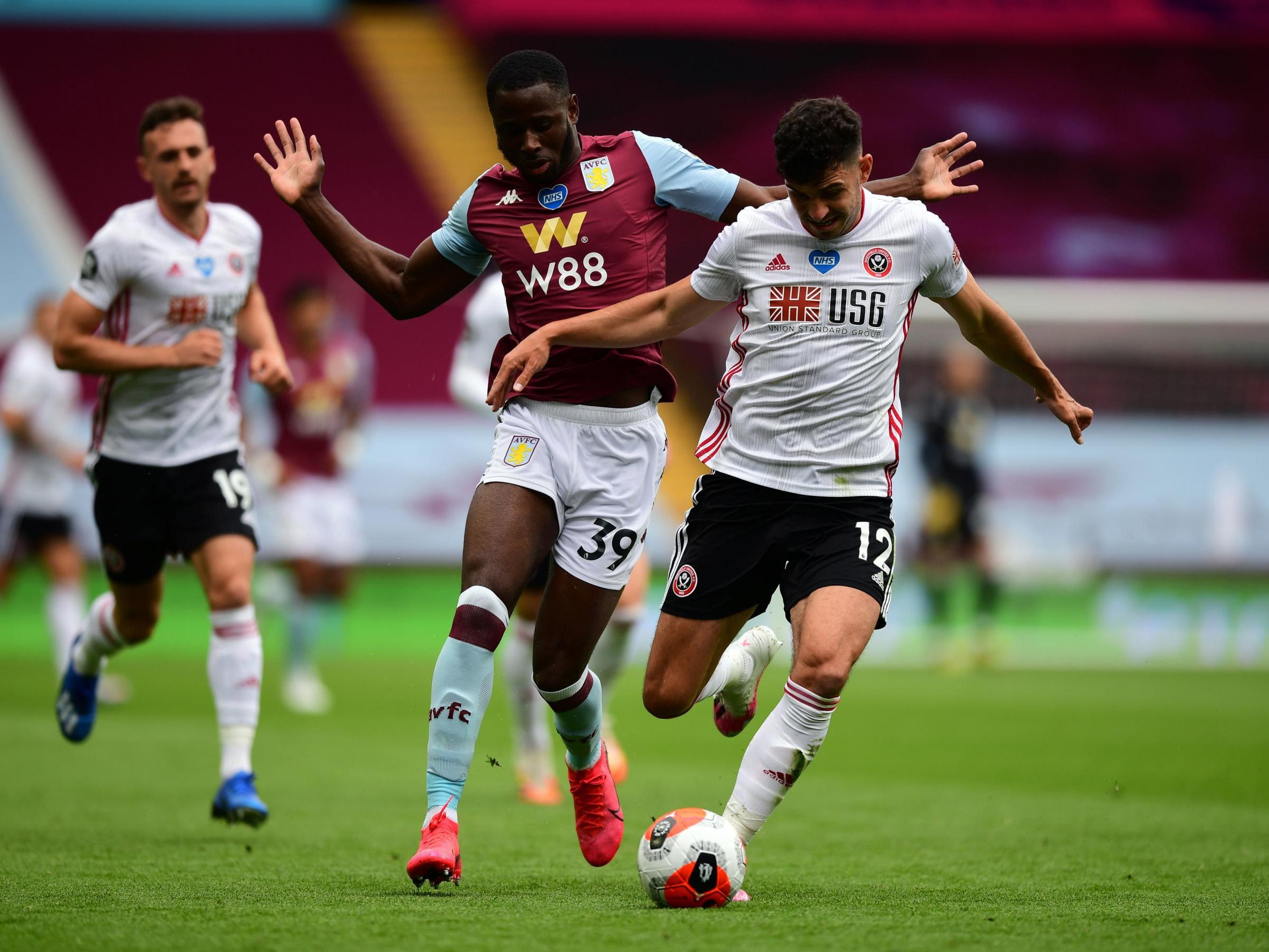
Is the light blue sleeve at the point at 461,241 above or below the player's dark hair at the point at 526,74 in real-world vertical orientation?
below

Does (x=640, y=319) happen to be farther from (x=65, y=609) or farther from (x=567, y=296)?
(x=65, y=609)

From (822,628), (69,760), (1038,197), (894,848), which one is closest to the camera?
(822,628)

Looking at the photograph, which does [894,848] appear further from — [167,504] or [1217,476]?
[1217,476]

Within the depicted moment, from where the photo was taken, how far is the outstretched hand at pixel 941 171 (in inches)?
204

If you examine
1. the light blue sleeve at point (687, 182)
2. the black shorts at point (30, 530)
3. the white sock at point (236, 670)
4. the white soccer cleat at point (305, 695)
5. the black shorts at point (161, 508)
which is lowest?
the white soccer cleat at point (305, 695)

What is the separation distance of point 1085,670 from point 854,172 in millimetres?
11066

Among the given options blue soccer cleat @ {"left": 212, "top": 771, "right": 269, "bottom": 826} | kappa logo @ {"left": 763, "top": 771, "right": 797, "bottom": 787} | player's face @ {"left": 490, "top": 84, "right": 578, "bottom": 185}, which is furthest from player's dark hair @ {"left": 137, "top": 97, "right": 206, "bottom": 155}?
kappa logo @ {"left": 763, "top": 771, "right": 797, "bottom": 787}

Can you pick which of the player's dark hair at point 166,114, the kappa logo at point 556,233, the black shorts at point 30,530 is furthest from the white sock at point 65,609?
the kappa logo at point 556,233

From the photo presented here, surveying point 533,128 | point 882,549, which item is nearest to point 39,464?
point 533,128

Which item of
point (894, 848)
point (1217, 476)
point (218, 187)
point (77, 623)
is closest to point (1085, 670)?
point (1217, 476)

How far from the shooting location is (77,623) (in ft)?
35.9

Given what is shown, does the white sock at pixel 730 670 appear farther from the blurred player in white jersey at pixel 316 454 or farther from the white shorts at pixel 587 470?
the blurred player in white jersey at pixel 316 454

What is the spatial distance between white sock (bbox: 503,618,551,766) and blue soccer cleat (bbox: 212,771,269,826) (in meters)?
1.63

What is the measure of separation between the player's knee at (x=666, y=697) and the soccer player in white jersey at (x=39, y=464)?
692 centimetres
